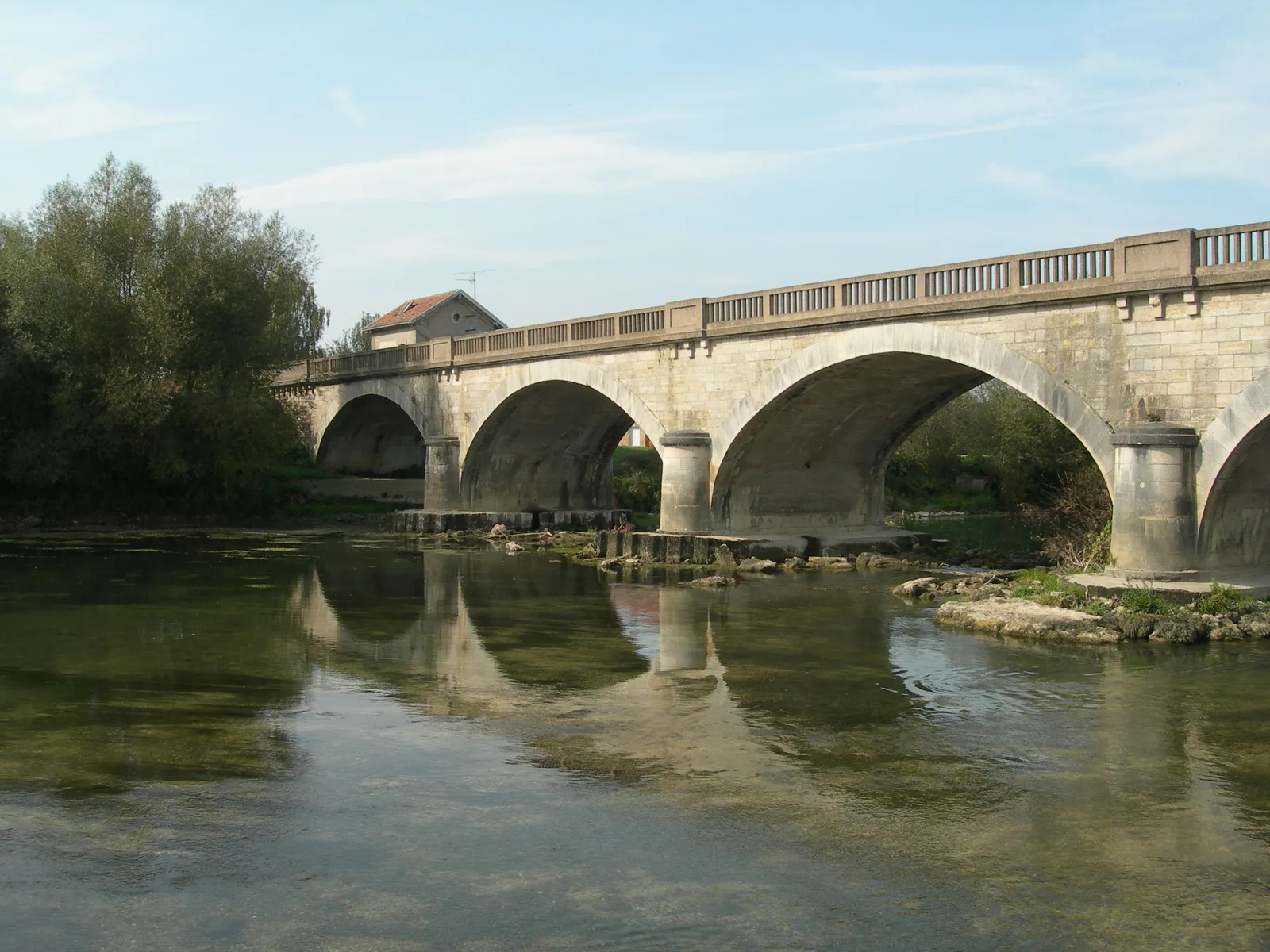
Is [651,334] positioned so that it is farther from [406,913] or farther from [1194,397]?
[406,913]

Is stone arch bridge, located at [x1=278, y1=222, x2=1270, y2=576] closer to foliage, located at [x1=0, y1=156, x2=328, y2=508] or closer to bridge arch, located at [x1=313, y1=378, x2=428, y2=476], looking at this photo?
bridge arch, located at [x1=313, y1=378, x2=428, y2=476]

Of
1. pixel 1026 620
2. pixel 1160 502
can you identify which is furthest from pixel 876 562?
pixel 1026 620

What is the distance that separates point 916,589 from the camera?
1880cm

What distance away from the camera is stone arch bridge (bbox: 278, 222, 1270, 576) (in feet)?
50.8

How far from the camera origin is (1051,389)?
1752 centimetres

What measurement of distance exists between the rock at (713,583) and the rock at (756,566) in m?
1.76

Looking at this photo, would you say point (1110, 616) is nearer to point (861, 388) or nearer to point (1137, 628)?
point (1137, 628)

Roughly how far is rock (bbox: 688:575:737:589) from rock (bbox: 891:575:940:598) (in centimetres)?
278

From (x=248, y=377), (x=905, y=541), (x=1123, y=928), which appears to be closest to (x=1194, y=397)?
(x=905, y=541)

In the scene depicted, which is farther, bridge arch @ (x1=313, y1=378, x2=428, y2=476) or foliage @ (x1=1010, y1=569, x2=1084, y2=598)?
bridge arch @ (x1=313, y1=378, x2=428, y2=476)

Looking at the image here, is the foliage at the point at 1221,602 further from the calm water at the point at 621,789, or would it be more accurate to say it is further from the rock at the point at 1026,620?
the rock at the point at 1026,620

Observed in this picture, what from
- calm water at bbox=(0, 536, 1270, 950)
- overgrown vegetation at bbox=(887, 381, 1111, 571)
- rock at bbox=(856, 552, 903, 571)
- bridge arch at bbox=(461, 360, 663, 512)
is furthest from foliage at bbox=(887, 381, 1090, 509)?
calm water at bbox=(0, 536, 1270, 950)

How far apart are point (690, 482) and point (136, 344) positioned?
15.0m

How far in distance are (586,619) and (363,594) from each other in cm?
446
